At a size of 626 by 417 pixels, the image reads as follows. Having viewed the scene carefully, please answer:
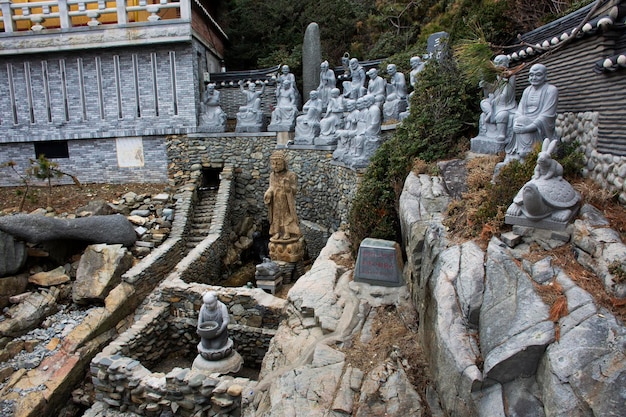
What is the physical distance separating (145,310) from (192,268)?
1.68 m

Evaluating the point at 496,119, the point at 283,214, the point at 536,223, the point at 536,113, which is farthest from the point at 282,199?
the point at 536,223

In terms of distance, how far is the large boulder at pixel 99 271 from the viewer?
10.6 meters

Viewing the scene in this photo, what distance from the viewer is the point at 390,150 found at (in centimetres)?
912

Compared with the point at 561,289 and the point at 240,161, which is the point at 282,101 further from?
the point at 561,289

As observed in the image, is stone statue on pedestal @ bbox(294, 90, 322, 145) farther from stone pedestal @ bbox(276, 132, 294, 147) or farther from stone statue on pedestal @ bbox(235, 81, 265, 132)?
stone statue on pedestal @ bbox(235, 81, 265, 132)

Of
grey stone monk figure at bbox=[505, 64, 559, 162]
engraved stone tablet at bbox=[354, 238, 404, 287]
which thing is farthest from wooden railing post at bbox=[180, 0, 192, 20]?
grey stone monk figure at bbox=[505, 64, 559, 162]

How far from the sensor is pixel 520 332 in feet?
11.8

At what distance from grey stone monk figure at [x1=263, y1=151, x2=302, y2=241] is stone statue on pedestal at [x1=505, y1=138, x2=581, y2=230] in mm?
7192

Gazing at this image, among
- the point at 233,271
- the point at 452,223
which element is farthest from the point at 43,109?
the point at 452,223

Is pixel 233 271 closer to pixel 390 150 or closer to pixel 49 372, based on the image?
pixel 49 372

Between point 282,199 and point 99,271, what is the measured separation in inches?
201

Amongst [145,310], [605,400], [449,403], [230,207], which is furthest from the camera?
[230,207]

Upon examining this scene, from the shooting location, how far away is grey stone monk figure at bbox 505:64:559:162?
5621 mm

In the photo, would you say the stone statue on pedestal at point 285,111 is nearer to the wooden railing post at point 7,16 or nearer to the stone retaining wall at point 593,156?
the stone retaining wall at point 593,156
